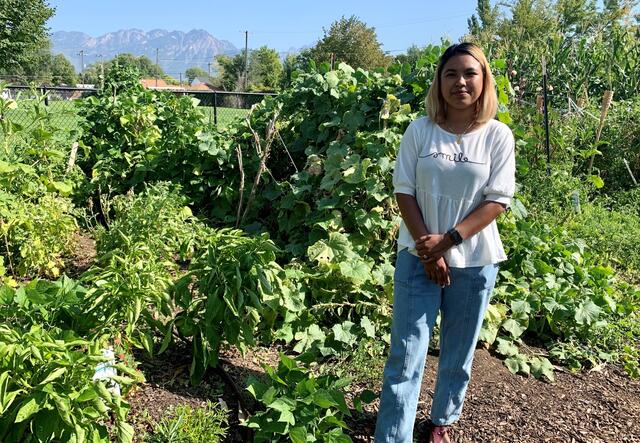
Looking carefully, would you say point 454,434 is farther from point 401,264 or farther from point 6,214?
point 6,214

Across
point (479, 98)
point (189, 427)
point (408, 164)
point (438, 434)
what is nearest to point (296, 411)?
point (189, 427)

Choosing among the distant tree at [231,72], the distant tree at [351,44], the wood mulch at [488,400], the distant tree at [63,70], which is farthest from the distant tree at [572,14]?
the distant tree at [63,70]

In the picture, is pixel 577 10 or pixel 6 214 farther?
pixel 577 10

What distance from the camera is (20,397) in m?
2.13

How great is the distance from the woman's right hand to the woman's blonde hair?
1.88 ft

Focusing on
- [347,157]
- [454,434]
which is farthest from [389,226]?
[454,434]

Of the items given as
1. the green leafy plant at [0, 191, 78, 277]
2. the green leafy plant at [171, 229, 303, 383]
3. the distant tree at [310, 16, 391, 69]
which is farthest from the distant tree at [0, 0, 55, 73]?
the green leafy plant at [171, 229, 303, 383]

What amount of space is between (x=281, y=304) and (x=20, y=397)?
1338 millimetres

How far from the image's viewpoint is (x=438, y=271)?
2393mm

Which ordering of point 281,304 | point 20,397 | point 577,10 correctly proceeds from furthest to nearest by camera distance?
point 577,10 < point 281,304 < point 20,397

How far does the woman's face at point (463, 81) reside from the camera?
Answer: 7.69ft

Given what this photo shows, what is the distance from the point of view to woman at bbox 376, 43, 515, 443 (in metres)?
2.35

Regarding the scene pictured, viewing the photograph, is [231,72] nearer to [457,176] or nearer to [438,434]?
[438,434]

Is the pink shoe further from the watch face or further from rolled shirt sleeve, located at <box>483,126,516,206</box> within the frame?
rolled shirt sleeve, located at <box>483,126,516,206</box>
